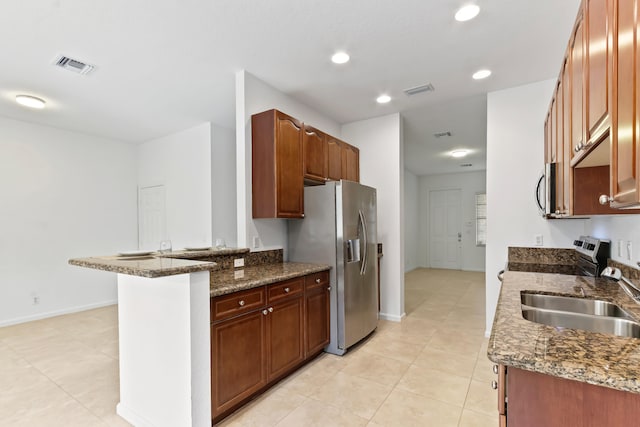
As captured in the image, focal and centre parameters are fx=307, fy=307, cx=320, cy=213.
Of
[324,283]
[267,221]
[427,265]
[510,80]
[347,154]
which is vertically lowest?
[427,265]

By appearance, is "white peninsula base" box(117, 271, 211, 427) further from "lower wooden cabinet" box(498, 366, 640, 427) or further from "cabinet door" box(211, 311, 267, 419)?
"lower wooden cabinet" box(498, 366, 640, 427)

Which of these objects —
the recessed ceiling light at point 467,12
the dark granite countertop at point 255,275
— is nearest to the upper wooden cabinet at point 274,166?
the dark granite countertop at point 255,275

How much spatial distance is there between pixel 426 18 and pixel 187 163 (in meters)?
3.98

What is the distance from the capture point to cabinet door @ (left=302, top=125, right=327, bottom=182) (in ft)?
11.1

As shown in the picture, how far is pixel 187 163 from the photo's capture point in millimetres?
4910

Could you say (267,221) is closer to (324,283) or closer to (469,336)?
(324,283)

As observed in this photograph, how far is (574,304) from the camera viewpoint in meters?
1.72

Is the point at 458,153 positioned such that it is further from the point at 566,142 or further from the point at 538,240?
the point at 566,142

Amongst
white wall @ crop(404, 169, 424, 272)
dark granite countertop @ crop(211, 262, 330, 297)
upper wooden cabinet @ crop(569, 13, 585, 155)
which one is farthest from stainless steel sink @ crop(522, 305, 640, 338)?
white wall @ crop(404, 169, 424, 272)

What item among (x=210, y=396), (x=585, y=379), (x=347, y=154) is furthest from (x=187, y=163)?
(x=585, y=379)

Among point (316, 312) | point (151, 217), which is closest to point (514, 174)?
point (316, 312)

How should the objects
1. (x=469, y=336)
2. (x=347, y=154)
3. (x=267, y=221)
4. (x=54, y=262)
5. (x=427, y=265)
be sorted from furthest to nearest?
1. (x=427, y=265)
2. (x=54, y=262)
3. (x=347, y=154)
4. (x=469, y=336)
5. (x=267, y=221)

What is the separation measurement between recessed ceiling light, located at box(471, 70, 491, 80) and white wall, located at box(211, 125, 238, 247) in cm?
355

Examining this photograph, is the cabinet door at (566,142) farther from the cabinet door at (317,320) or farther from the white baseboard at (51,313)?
the white baseboard at (51,313)
